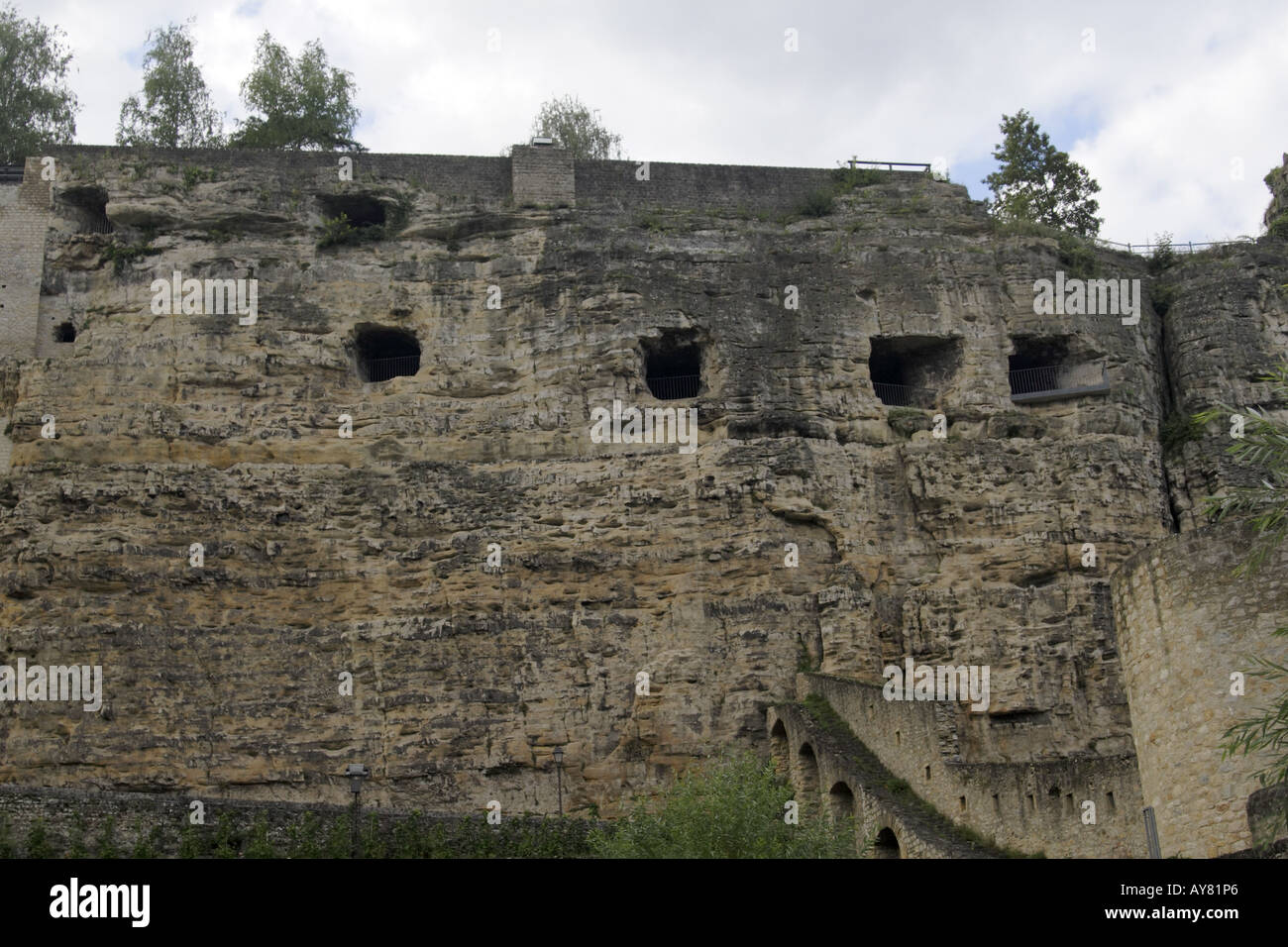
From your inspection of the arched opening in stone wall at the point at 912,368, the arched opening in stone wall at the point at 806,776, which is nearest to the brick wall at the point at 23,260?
the arched opening in stone wall at the point at 912,368

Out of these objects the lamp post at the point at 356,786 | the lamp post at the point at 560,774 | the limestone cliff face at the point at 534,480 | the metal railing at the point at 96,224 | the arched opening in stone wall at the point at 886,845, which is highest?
the metal railing at the point at 96,224

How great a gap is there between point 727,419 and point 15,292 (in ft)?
45.8

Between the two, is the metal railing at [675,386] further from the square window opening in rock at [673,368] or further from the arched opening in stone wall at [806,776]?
the arched opening in stone wall at [806,776]

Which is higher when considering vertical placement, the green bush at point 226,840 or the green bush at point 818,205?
the green bush at point 818,205

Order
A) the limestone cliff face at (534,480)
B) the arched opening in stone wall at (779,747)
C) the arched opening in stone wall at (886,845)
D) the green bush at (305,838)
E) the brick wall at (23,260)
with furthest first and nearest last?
1. the brick wall at (23,260)
2. the limestone cliff face at (534,480)
3. the arched opening in stone wall at (779,747)
4. the green bush at (305,838)
5. the arched opening in stone wall at (886,845)

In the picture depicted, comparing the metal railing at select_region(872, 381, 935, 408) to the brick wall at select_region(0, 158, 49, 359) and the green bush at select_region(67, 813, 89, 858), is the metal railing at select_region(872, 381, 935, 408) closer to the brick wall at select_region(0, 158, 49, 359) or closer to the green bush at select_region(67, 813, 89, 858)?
the brick wall at select_region(0, 158, 49, 359)

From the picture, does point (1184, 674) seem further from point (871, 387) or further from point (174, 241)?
point (174, 241)

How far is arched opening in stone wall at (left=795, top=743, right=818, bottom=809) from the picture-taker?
2538 centimetres

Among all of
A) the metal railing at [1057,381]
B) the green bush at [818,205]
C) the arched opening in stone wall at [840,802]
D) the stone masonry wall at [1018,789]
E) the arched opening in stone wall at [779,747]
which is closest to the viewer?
the stone masonry wall at [1018,789]

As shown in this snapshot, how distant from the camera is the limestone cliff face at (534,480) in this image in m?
28.2

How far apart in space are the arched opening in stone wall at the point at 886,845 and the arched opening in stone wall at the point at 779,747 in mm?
4574

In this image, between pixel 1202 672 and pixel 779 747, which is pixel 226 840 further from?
pixel 1202 672

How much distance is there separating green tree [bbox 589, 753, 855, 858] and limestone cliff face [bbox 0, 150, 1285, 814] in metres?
5.65
